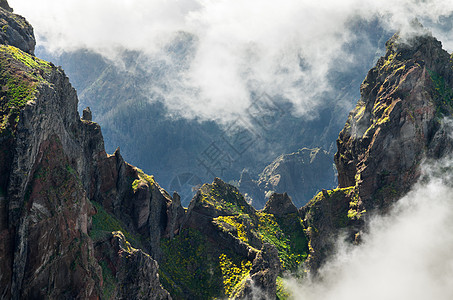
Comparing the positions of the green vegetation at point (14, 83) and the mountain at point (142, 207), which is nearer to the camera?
the mountain at point (142, 207)

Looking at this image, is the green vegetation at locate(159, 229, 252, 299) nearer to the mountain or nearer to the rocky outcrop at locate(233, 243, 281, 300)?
the mountain

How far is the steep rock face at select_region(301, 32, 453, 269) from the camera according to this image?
178m

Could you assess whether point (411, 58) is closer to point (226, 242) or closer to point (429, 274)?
point (429, 274)

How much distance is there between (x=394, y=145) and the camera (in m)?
181

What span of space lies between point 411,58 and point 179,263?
159 metres

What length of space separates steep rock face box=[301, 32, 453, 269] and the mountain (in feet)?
1.73

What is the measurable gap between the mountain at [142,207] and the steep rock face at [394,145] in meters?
0.53

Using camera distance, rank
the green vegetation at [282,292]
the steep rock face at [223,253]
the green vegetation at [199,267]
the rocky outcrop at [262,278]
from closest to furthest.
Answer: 1. the rocky outcrop at [262,278]
2. the steep rock face at [223,253]
3. the green vegetation at [199,267]
4. the green vegetation at [282,292]

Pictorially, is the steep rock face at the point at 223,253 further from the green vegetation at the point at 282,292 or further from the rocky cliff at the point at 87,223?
the green vegetation at the point at 282,292

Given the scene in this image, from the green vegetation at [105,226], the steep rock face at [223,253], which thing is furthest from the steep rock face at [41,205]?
the steep rock face at [223,253]

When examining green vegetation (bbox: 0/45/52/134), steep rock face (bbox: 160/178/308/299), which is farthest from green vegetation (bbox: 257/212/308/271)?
green vegetation (bbox: 0/45/52/134)

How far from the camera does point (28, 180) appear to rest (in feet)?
236

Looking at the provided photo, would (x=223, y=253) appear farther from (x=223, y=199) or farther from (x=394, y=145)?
(x=394, y=145)

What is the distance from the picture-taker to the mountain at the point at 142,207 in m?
71.6
